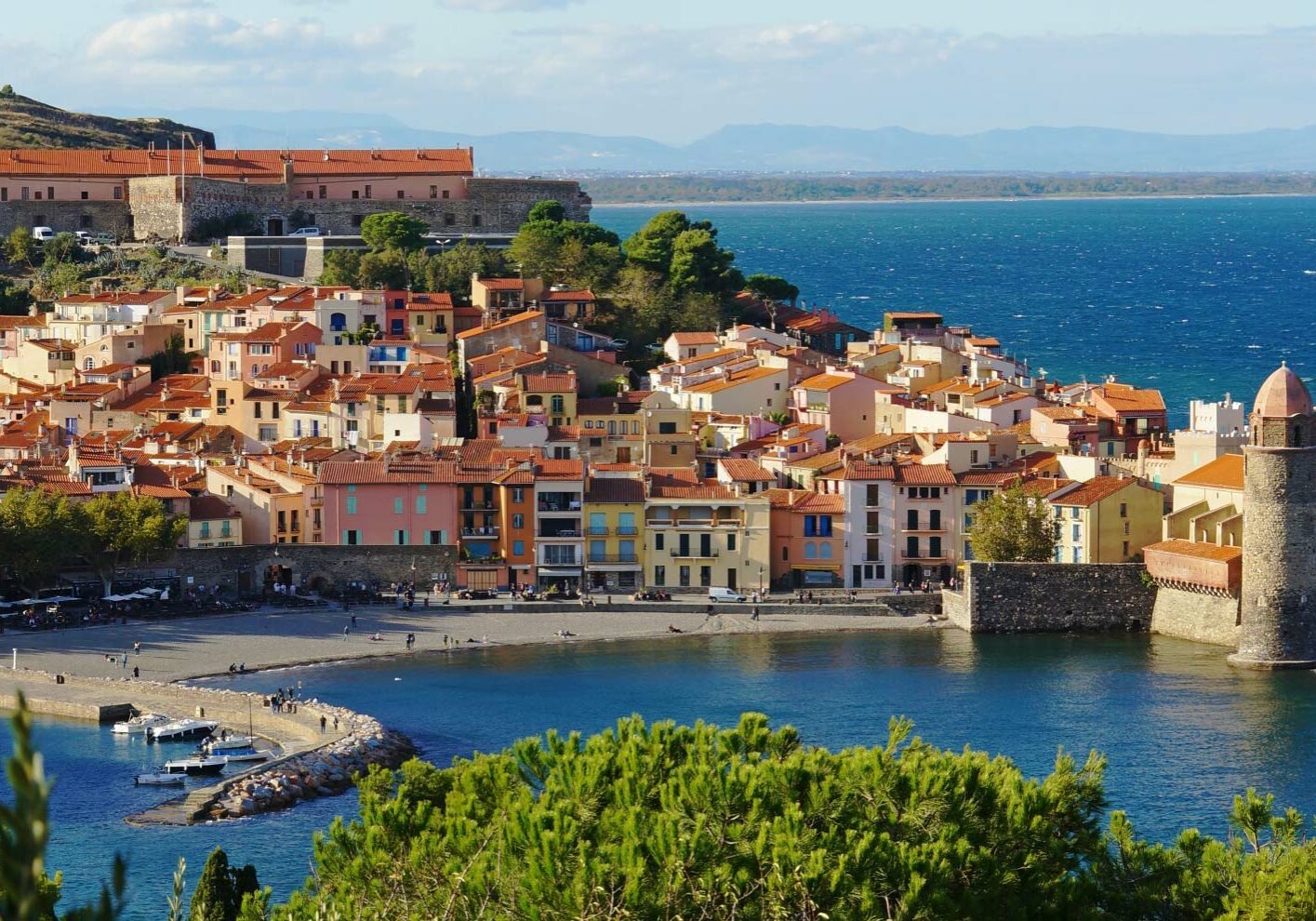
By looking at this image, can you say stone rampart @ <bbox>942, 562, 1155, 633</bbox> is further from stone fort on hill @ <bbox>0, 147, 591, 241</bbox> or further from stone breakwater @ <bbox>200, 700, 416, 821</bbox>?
stone fort on hill @ <bbox>0, 147, 591, 241</bbox>

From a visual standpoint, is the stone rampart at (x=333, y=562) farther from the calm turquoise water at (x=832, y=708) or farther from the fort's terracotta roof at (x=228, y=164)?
the fort's terracotta roof at (x=228, y=164)

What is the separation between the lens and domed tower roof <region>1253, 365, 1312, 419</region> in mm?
40906

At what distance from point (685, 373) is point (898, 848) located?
36962mm

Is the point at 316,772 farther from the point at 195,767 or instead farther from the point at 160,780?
the point at 160,780

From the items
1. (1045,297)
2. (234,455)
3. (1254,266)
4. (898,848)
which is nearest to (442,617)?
(234,455)

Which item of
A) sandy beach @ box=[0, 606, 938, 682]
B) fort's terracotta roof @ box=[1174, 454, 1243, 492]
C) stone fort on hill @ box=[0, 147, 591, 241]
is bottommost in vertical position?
sandy beach @ box=[0, 606, 938, 682]

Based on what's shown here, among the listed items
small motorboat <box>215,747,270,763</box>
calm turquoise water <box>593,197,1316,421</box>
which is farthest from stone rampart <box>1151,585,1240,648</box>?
calm turquoise water <box>593,197,1316,421</box>

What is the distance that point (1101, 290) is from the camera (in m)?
124

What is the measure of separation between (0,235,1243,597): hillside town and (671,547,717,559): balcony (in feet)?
0.18

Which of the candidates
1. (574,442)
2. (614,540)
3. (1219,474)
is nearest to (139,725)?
(614,540)

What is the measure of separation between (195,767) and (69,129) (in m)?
64.4

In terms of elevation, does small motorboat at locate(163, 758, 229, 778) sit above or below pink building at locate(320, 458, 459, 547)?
below

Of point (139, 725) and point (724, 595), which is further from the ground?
point (724, 595)

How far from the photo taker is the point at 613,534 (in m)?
46.9
